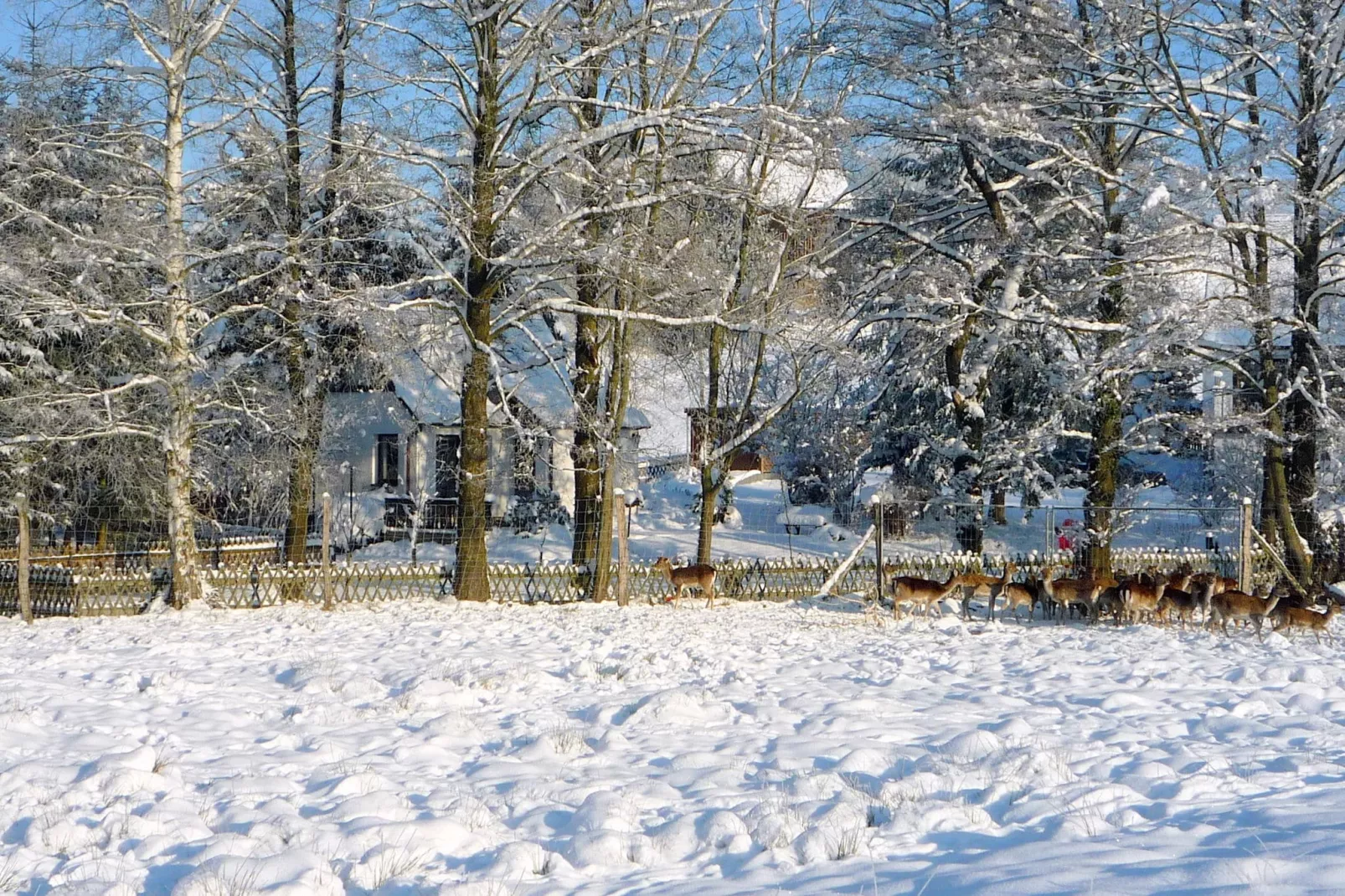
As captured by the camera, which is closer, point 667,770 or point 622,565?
point 667,770

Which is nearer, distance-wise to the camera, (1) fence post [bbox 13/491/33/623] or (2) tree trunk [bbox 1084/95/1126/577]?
(1) fence post [bbox 13/491/33/623]

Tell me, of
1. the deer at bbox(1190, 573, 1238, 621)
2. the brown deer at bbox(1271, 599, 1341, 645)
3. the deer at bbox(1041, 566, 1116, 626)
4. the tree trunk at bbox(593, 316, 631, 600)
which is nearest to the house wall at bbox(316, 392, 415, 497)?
the tree trunk at bbox(593, 316, 631, 600)

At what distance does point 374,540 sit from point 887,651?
68.6 feet

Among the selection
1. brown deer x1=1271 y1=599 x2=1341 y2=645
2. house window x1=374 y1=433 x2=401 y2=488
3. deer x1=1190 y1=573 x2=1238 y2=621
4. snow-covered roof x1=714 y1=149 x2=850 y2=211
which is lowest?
brown deer x1=1271 y1=599 x2=1341 y2=645

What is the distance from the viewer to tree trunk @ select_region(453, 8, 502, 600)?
1739cm

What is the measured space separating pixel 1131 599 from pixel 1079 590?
35.8 inches

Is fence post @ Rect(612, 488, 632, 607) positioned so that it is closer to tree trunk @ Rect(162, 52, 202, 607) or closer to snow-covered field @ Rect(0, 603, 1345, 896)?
snow-covered field @ Rect(0, 603, 1345, 896)

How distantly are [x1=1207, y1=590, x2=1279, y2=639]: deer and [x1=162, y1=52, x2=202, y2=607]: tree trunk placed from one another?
46.9 feet

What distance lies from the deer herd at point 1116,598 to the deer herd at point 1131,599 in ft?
0.03

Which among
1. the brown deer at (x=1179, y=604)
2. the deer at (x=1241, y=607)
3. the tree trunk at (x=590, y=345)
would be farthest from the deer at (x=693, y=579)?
the deer at (x=1241, y=607)

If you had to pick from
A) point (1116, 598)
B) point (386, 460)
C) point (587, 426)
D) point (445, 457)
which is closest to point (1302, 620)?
point (1116, 598)

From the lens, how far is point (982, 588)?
17000 mm

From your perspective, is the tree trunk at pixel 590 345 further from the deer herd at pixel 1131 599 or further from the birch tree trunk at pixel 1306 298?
the birch tree trunk at pixel 1306 298

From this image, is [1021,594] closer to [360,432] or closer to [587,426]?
[587,426]
